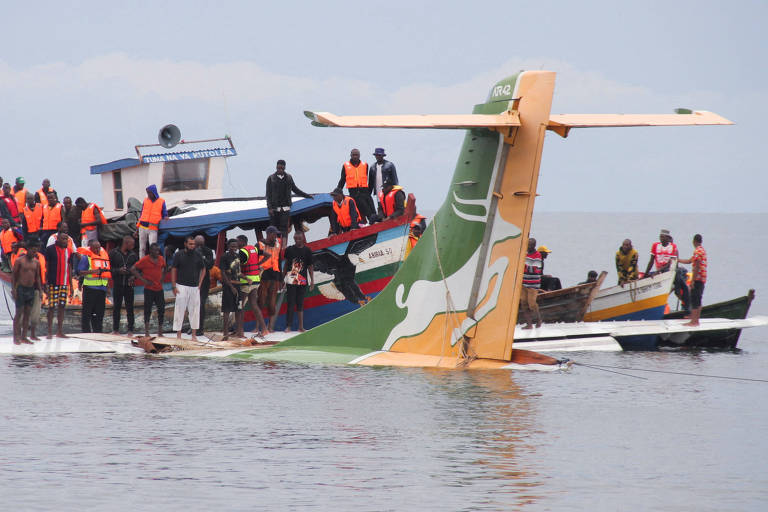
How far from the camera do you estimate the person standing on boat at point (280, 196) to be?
2180 cm

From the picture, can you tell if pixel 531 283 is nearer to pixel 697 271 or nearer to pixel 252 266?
pixel 697 271

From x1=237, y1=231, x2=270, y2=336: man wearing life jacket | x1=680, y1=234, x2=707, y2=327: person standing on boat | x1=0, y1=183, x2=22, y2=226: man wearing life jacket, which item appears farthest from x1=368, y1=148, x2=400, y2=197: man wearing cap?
x1=0, y1=183, x2=22, y2=226: man wearing life jacket

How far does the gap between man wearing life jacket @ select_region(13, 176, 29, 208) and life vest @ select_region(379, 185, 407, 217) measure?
9.16 m

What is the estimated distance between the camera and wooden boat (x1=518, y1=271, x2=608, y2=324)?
23750 mm

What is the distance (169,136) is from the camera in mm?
25328

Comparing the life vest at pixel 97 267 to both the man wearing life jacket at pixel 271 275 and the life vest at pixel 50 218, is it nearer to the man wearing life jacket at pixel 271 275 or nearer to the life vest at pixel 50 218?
the man wearing life jacket at pixel 271 275

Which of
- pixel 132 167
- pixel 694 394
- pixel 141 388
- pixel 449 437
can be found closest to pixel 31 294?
pixel 141 388

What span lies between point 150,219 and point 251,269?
3.14 metres

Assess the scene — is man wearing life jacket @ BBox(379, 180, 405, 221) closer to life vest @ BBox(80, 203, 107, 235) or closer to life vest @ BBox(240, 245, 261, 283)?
life vest @ BBox(240, 245, 261, 283)

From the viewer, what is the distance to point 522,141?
1390cm

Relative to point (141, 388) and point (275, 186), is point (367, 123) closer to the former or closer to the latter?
point (141, 388)

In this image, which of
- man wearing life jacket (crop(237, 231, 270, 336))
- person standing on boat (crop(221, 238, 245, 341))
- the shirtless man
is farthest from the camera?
man wearing life jacket (crop(237, 231, 270, 336))

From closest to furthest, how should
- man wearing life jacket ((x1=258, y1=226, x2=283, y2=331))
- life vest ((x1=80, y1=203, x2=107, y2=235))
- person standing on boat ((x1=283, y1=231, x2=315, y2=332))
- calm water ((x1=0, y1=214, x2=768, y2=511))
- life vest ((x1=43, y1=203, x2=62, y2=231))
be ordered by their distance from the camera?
calm water ((x1=0, y1=214, x2=768, y2=511)) → man wearing life jacket ((x1=258, y1=226, x2=283, y2=331)) → person standing on boat ((x1=283, y1=231, x2=315, y2=332)) → life vest ((x1=80, y1=203, x2=107, y2=235)) → life vest ((x1=43, y1=203, x2=62, y2=231))

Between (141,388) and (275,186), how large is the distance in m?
6.27
